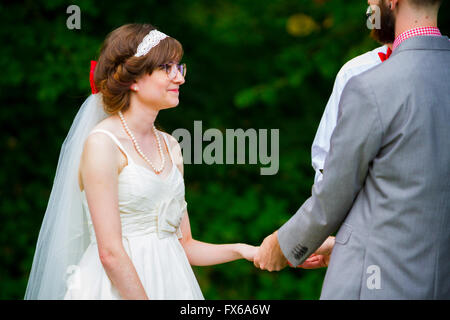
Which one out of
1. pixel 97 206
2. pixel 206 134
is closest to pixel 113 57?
pixel 97 206

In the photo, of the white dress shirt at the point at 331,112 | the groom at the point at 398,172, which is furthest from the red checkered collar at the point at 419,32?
the white dress shirt at the point at 331,112

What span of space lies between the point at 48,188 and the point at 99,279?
4086 mm

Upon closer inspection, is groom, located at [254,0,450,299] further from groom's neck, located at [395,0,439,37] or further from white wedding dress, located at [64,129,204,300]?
white wedding dress, located at [64,129,204,300]

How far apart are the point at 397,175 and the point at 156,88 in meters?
1.14

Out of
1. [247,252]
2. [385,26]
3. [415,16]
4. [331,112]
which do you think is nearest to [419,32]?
[415,16]

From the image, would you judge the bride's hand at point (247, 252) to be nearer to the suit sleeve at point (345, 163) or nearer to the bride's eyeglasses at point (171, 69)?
the suit sleeve at point (345, 163)

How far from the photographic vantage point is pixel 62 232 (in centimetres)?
262

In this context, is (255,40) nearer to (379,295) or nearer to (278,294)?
(278,294)

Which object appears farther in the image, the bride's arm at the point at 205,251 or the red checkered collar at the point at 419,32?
the bride's arm at the point at 205,251

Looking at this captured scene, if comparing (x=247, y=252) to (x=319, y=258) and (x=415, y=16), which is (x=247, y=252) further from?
(x=415, y=16)

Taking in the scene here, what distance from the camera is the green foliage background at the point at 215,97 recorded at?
18.4ft

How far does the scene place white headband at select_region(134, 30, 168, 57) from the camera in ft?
8.63

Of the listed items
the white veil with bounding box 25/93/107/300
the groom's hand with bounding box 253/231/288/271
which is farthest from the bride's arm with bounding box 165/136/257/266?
the white veil with bounding box 25/93/107/300

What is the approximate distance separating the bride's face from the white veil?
0.94 feet
